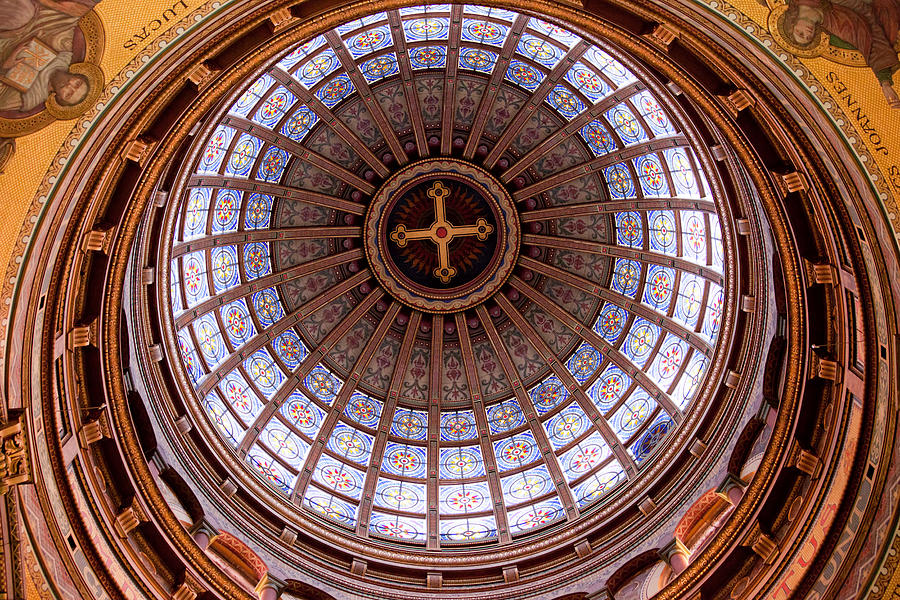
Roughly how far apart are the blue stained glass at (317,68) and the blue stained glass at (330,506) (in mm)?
12875

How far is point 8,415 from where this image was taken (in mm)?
9477

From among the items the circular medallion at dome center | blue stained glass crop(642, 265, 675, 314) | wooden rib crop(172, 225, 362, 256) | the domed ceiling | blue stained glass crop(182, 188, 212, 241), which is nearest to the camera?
blue stained glass crop(182, 188, 212, 241)

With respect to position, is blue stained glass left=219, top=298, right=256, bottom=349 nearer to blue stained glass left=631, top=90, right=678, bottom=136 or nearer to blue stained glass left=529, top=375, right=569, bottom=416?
blue stained glass left=529, top=375, right=569, bottom=416

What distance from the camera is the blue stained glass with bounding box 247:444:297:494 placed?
1958cm

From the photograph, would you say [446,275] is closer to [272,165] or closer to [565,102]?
[272,165]

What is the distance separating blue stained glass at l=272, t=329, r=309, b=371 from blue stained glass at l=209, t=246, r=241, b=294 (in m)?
2.67

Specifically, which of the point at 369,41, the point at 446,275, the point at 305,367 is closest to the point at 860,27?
the point at 369,41

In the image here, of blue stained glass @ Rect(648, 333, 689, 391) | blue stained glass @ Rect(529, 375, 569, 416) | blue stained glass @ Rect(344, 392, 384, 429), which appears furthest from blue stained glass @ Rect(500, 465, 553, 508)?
blue stained glass @ Rect(344, 392, 384, 429)

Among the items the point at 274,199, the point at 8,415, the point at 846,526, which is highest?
the point at 274,199

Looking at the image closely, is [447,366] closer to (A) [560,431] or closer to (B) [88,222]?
(A) [560,431]

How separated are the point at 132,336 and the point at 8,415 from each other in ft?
20.4

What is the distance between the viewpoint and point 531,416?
2361 centimetres

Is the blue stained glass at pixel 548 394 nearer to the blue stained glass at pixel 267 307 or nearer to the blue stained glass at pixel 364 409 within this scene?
the blue stained glass at pixel 364 409

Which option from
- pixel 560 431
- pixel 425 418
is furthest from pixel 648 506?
pixel 425 418
